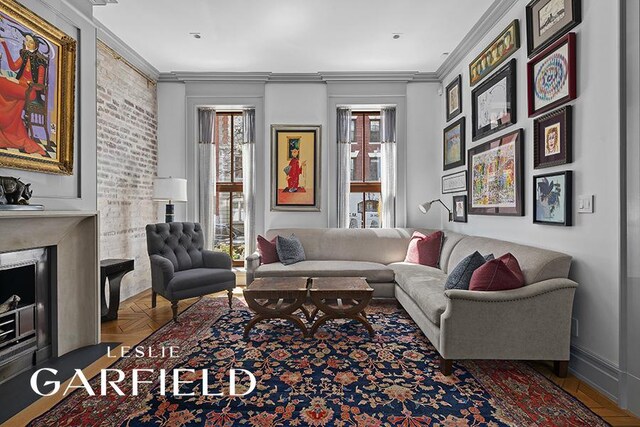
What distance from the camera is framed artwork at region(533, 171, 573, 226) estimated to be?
2.57 metres

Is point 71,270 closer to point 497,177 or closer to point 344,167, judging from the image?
point 344,167

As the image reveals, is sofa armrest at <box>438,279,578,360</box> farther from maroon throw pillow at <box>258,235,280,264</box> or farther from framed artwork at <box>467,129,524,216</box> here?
maroon throw pillow at <box>258,235,280,264</box>

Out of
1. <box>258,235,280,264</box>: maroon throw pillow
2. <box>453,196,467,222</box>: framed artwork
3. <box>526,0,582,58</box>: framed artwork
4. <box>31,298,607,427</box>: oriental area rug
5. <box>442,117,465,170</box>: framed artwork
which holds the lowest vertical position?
<box>31,298,607,427</box>: oriental area rug

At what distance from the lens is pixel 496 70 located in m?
3.63

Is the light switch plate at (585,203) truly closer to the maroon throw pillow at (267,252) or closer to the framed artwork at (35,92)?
the maroon throw pillow at (267,252)

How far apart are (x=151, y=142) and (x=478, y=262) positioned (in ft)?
15.3

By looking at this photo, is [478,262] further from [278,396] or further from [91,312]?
[91,312]

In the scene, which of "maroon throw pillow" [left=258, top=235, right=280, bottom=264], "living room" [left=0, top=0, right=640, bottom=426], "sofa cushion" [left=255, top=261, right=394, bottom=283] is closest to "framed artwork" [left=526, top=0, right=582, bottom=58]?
"living room" [left=0, top=0, right=640, bottom=426]

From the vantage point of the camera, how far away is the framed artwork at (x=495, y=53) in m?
3.27

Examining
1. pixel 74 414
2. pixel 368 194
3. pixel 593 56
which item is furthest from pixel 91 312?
pixel 593 56

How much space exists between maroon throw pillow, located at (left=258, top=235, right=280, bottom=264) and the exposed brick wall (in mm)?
1707

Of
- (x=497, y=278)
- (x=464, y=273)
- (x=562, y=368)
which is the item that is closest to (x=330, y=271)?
(x=464, y=273)

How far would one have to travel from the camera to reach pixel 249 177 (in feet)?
17.9

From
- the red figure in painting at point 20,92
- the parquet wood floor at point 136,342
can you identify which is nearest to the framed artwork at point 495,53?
the parquet wood floor at point 136,342
